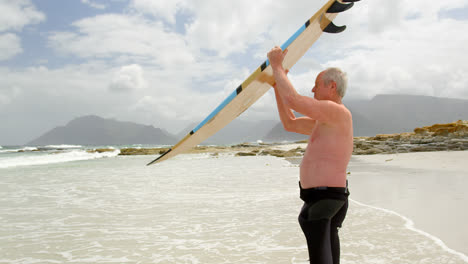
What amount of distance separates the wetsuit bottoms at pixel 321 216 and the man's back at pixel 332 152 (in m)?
0.05

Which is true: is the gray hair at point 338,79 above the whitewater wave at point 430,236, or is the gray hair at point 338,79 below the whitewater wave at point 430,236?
above

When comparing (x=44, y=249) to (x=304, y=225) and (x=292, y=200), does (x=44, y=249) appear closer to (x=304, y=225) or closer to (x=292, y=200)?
(x=304, y=225)

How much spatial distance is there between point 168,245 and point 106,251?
689mm

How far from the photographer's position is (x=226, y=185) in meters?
7.73

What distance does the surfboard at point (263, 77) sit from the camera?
2.01m

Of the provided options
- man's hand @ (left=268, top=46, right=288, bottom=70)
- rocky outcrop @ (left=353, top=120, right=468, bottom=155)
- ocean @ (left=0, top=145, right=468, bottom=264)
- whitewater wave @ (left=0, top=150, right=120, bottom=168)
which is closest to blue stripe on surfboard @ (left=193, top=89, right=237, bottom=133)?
man's hand @ (left=268, top=46, right=288, bottom=70)

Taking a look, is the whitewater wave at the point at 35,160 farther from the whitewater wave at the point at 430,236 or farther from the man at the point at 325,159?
the man at the point at 325,159

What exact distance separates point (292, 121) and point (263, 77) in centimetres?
37

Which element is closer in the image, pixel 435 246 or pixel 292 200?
pixel 435 246

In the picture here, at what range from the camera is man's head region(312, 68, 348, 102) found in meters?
1.82

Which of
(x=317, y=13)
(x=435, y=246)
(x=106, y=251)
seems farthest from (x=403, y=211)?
(x=106, y=251)

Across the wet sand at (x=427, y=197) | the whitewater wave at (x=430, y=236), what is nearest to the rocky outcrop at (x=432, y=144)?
the wet sand at (x=427, y=197)

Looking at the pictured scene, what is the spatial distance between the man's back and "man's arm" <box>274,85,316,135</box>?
0.28 meters

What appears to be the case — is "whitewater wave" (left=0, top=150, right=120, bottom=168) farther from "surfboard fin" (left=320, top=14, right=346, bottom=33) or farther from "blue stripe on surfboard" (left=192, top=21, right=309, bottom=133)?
"surfboard fin" (left=320, top=14, right=346, bottom=33)
